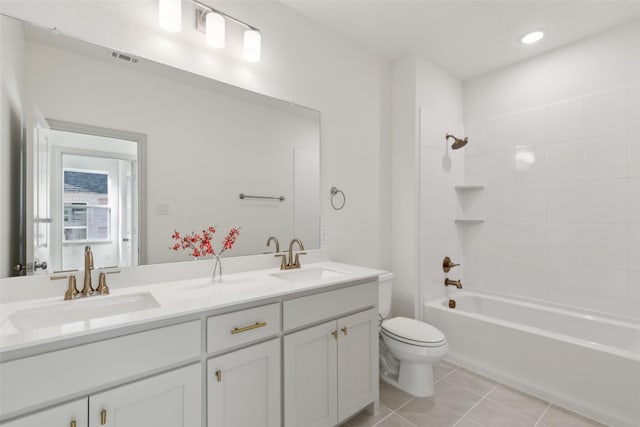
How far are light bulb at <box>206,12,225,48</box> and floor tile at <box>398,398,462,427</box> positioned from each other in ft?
7.99

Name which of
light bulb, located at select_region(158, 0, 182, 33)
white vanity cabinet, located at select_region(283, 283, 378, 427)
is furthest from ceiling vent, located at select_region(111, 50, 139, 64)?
white vanity cabinet, located at select_region(283, 283, 378, 427)

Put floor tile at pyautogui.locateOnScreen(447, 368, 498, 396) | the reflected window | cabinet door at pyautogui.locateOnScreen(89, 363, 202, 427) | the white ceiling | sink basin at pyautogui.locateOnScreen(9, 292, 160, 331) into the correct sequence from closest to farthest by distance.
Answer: cabinet door at pyautogui.locateOnScreen(89, 363, 202, 427), sink basin at pyautogui.locateOnScreen(9, 292, 160, 331), the reflected window, the white ceiling, floor tile at pyautogui.locateOnScreen(447, 368, 498, 396)

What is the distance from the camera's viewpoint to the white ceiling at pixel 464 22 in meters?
1.99

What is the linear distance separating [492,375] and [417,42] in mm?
2662

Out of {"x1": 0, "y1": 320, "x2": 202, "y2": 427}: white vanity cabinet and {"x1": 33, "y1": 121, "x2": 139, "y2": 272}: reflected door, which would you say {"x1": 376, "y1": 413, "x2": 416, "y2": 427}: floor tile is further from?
{"x1": 33, "y1": 121, "x2": 139, "y2": 272}: reflected door

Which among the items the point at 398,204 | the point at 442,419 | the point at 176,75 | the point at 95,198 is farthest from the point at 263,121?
the point at 442,419

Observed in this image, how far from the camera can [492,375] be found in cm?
223

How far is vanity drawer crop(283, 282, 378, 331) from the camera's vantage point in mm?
1423

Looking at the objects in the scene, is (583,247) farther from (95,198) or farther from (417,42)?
(95,198)

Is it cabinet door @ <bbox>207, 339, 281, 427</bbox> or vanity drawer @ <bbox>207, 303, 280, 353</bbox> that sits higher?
vanity drawer @ <bbox>207, 303, 280, 353</bbox>

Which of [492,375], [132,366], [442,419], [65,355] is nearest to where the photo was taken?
[65,355]

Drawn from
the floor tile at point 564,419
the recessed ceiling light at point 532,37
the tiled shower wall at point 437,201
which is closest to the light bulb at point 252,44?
the tiled shower wall at point 437,201

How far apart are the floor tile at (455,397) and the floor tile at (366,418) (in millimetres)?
399

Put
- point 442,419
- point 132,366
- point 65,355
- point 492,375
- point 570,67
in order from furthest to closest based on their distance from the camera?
point 570,67
point 492,375
point 442,419
point 132,366
point 65,355
